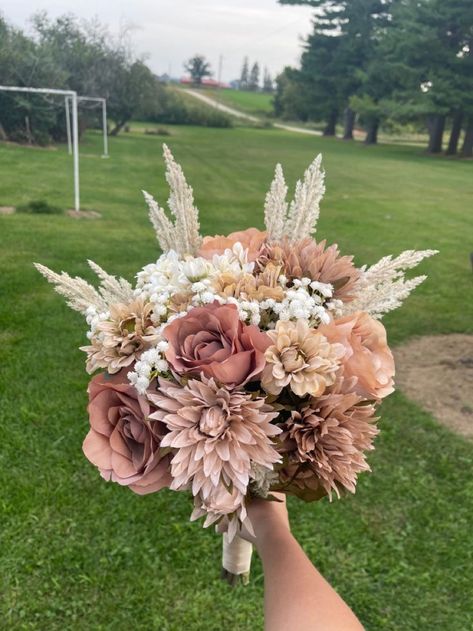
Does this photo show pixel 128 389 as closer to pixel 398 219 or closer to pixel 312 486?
pixel 312 486

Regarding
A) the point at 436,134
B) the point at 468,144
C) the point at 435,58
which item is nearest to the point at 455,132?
the point at 468,144

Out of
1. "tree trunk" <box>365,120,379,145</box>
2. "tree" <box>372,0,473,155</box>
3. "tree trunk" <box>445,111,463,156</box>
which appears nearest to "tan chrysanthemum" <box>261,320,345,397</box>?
"tree" <box>372,0,473,155</box>

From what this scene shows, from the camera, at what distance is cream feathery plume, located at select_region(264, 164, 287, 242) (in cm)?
149

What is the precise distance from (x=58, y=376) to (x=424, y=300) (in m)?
4.66

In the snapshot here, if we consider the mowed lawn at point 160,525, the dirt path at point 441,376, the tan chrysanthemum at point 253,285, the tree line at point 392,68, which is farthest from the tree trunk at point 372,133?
the tan chrysanthemum at point 253,285

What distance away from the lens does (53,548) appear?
3.14 metres

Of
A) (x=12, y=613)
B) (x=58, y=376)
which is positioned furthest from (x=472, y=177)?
(x=12, y=613)

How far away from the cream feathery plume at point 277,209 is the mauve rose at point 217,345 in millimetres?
383

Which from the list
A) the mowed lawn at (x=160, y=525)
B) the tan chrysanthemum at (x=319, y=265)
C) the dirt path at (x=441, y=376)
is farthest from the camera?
the dirt path at (x=441, y=376)

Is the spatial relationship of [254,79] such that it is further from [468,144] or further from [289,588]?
[289,588]

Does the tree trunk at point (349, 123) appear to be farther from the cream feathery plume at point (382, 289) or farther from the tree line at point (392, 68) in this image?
the cream feathery plume at point (382, 289)

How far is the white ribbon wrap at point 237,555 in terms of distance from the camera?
1796 millimetres

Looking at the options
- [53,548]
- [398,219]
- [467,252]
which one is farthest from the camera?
[398,219]

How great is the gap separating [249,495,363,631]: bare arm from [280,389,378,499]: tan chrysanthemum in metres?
0.25
